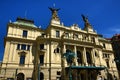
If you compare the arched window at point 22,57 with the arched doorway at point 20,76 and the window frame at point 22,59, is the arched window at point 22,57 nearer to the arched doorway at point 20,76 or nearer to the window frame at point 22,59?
the window frame at point 22,59

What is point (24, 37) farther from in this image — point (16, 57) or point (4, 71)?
point (4, 71)

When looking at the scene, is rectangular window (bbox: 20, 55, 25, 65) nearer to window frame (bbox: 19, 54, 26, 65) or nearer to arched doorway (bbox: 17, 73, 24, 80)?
window frame (bbox: 19, 54, 26, 65)

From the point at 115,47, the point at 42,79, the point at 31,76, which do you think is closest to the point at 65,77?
the point at 42,79

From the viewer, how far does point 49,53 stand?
1478 inches

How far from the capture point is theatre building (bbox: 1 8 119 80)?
34.2 meters

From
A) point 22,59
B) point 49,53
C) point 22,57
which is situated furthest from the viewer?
point 49,53

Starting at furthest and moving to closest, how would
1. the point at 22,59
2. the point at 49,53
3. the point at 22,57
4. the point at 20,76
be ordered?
the point at 49,53, the point at 22,57, the point at 22,59, the point at 20,76

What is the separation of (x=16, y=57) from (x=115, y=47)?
4637cm

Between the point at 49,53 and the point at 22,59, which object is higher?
the point at 49,53

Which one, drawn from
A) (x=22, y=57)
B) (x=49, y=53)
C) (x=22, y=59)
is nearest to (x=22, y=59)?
(x=22, y=59)

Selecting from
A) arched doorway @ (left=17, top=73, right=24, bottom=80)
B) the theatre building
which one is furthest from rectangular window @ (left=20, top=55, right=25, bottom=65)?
Result: arched doorway @ (left=17, top=73, right=24, bottom=80)

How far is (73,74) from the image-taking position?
36.7 metres

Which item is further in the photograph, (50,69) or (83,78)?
(83,78)

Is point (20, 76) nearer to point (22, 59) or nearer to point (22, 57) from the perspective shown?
point (22, 59)
